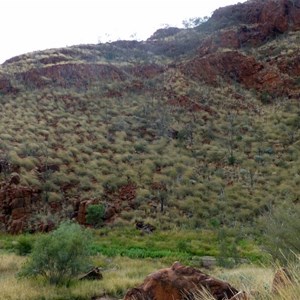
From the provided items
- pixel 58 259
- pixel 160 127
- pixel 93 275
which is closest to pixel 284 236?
pixel 93 275

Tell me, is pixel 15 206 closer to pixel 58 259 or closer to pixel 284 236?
pixel 58 259

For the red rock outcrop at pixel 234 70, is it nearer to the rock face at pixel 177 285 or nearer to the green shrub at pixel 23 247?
the green shrub at pixel 23 247

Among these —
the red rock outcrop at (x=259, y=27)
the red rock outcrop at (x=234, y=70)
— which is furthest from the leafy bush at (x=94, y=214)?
the red rock outcrop at (x=259, y=27)

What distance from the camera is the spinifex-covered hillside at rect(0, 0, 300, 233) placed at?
21.3 meters

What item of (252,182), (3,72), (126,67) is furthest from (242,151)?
(3,72)

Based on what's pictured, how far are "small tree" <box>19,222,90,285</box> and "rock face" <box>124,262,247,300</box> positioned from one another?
441 cm

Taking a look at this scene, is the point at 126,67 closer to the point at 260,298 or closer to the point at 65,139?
the point at 65,139

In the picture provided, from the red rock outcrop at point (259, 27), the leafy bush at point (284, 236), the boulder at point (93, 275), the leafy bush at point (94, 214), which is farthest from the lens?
the red rock outcrop at point (259, 27)

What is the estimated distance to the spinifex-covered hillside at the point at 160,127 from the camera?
21266 millimetres

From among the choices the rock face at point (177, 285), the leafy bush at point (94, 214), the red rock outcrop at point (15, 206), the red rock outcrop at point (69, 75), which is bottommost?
the leafy bush at point (94, 214)

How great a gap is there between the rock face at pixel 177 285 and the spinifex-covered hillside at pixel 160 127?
12.2m

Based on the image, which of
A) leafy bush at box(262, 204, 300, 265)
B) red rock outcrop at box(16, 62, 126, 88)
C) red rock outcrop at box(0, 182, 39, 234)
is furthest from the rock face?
red rock outcrop at box(16, 62, 126, 88)

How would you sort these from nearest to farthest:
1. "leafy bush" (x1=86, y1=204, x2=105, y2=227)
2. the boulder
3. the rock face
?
the rock face
the boulder
"leafy bush" (x1=86, y1=204, x2=105, y2=227)

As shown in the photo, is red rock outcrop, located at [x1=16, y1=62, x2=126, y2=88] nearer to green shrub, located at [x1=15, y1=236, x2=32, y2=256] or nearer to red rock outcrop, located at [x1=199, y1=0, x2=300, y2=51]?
red rock outcrop, located at [x1=199, y1=0, x2=300, y2=51]
